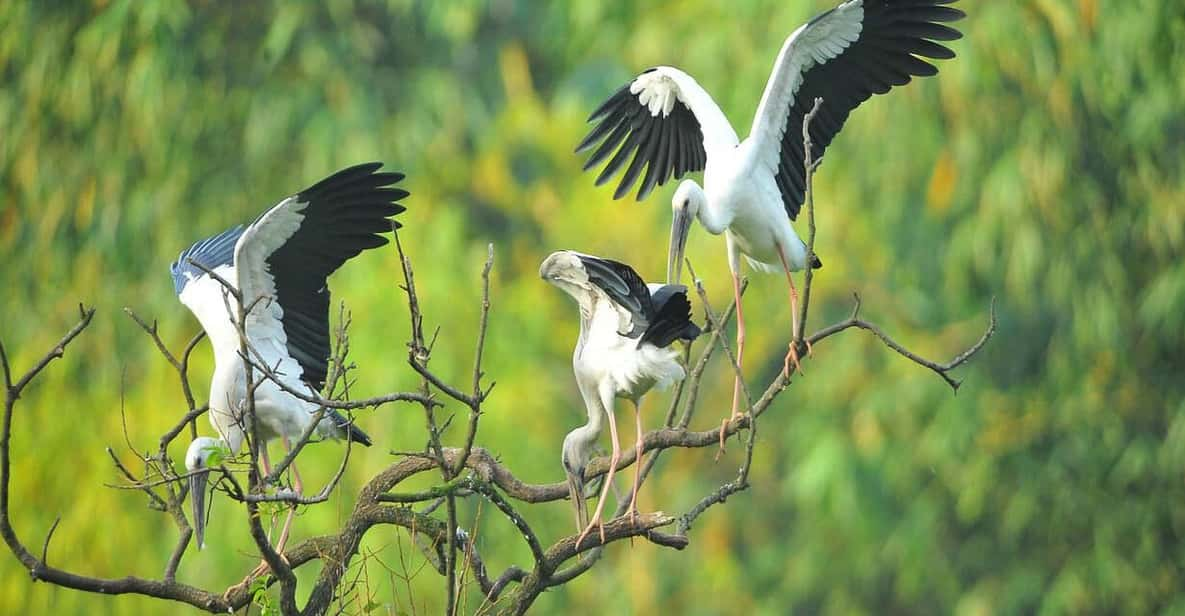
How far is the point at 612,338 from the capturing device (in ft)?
15.2

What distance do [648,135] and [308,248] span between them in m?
1.33

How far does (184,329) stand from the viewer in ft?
36.7

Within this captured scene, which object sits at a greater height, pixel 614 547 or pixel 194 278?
pixel 614 547

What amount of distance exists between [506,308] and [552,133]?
1.53 metres

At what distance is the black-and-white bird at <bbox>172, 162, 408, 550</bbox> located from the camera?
16.9ft

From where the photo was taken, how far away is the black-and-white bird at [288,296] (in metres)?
5.15

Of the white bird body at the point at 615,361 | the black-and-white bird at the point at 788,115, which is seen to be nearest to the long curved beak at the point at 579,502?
the white bird body at the point at 615,361

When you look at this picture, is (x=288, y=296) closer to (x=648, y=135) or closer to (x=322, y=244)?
(x=322, y=244)

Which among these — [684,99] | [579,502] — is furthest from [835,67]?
[579,502]

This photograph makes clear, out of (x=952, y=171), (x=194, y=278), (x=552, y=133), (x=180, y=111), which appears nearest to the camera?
(x=194, y=278)

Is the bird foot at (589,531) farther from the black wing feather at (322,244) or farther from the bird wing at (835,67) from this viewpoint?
the bird wing at (835,67)

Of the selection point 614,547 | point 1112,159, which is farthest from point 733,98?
point 614,547

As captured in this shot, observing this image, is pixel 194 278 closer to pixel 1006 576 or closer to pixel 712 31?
pixel 712 31

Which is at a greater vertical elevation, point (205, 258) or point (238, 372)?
point (205, 258)
